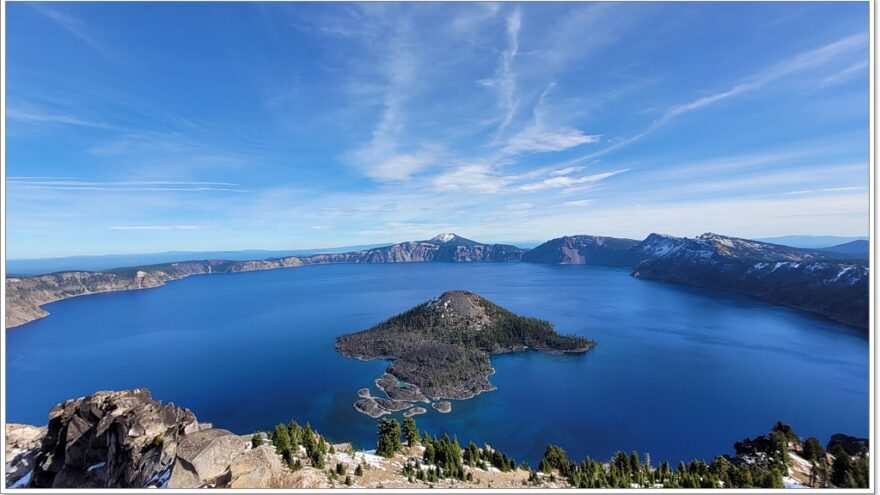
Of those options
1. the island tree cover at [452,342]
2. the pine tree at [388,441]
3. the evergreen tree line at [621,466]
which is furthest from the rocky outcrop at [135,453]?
the island tree cover at [452,342]

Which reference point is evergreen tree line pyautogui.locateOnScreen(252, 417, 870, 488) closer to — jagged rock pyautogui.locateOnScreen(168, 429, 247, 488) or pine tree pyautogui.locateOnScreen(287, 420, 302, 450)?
pine tree pyautogui.locateOnScreen(287, 420, 302, 450)

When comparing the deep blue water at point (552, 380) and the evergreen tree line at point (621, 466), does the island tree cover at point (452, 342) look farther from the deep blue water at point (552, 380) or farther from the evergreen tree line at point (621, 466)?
the evergreen tree line at point (621, 466)

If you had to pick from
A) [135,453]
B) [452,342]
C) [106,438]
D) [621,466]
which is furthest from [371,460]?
[452,342]

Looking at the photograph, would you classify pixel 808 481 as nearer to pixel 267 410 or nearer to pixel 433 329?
pixel 267 410

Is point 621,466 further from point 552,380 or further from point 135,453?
point 552,380

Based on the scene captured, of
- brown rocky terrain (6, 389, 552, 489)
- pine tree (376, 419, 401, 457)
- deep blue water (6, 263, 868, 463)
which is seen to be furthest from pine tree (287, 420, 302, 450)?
deep blue water (6, 263, 868, 463)

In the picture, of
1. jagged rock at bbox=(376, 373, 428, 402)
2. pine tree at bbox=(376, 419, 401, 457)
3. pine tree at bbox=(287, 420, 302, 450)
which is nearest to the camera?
pine tree at bbox=(287, 420, 302, 450)

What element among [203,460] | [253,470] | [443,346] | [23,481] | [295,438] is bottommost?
[443,346]
